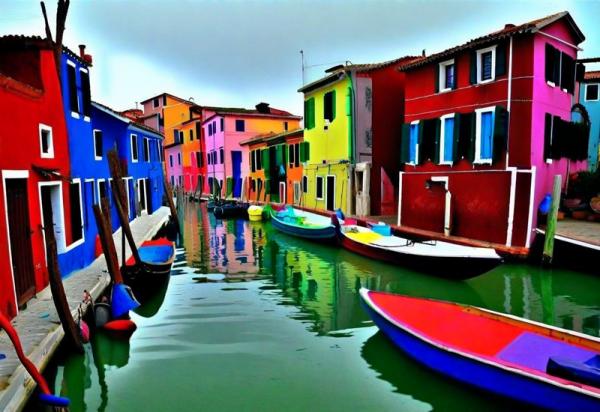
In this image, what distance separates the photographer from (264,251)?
16.2 metres

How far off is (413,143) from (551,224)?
5893 mm

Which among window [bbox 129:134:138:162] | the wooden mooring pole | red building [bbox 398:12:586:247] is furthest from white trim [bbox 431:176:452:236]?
window [bbox 129:134:138:162]

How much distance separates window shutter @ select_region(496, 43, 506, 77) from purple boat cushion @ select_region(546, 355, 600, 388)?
9999 millimetres

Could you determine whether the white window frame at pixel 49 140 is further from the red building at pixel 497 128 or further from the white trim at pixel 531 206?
the white trim at pixel 531 206

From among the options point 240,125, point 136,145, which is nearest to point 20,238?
point 136,145

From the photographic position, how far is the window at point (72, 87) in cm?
1069

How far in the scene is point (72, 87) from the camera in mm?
10859

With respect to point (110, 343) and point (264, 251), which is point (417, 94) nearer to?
point (264, 251)

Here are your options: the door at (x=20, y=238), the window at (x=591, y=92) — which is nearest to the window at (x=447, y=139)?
the door at (x=20, y=238)

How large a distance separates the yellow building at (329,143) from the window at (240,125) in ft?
43.1

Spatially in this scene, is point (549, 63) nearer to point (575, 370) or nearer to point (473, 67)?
point (473, 67)

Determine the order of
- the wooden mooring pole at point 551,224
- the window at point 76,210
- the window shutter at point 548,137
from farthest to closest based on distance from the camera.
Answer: the window shutter at point 548,137, the wooden mooring pole at point 551,224, the window at point 76,210

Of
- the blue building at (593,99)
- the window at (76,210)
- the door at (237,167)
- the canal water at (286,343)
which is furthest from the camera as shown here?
the door at (237,167)

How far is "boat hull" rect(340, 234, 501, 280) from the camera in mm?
10445
